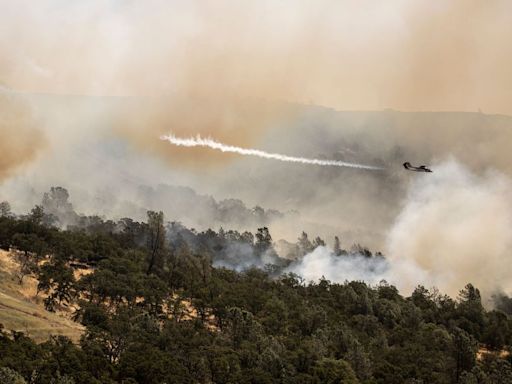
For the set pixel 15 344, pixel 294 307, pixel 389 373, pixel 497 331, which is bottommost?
pixel 15 344

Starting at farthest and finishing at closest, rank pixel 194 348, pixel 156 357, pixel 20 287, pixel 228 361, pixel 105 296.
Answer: pixel 105 296 < pixel 20 287 < pixel 194 348 < pixel 228 361 < pixel 156 357

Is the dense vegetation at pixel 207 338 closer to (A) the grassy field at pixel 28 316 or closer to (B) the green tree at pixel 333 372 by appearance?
(B) the green tree at pixel 333 372

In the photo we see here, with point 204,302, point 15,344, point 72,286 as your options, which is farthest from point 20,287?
point 15,344

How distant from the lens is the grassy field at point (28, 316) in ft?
383

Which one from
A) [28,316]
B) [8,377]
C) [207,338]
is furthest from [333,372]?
[28,316]

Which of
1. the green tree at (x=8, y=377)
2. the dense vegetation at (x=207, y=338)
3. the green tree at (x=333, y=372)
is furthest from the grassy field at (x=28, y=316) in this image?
the green tree at (x=333, y=372)

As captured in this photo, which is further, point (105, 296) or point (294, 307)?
point (294, 307)

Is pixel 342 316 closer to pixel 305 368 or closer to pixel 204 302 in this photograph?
pixel 204 302

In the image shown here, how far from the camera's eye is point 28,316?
124 metres

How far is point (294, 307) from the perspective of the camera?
190 meters

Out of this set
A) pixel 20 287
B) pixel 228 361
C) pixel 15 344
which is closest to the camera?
pixel 15 344

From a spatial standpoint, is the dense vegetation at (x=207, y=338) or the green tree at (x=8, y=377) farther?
the dense vegetation at (x=207, y=338)

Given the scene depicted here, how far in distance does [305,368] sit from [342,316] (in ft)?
227

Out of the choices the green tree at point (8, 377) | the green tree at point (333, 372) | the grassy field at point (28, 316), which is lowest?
the green tree at point (8, 377)
